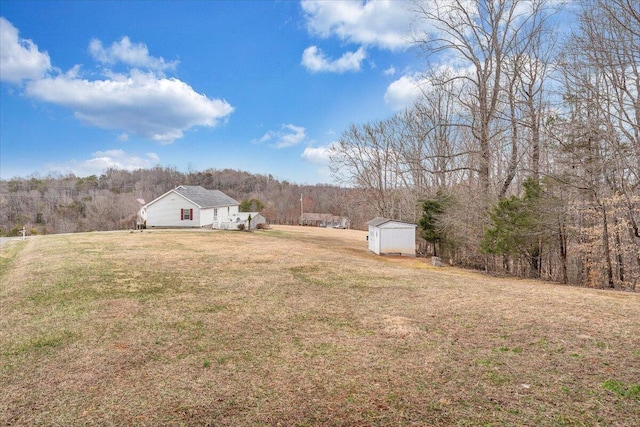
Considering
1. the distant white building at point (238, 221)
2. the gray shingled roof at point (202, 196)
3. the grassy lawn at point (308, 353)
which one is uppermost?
the gray shingled roof at point (202, 196)

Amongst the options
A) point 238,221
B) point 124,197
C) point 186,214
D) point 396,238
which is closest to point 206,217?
point 186,214

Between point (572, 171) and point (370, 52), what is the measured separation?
13389 mm

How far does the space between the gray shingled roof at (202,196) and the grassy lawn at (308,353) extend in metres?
19.1

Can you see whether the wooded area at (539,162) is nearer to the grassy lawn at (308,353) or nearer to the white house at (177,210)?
the grassy lawn at (308,353)

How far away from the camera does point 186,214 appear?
27.3 metres

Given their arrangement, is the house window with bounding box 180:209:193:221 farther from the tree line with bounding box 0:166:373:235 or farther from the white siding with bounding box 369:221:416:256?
the white siding with bounding box 369:221:416:256

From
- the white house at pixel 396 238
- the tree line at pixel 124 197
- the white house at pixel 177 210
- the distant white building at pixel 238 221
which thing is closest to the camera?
the white house at pixel 396 238

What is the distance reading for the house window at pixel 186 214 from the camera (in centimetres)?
2725

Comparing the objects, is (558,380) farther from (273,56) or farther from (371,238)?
(273,56)

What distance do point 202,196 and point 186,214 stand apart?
9.68ft

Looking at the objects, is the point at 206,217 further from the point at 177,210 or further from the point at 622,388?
the point at 622,388

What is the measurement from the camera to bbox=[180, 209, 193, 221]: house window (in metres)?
27.2

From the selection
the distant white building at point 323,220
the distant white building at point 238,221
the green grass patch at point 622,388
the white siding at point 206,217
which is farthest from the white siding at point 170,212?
the distant white building at point 323,220

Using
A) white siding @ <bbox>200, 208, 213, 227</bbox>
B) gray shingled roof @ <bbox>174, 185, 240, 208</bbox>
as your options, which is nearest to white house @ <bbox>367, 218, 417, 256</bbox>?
white siding @ <bbox>200, 208, 213, 227</bbox>
